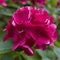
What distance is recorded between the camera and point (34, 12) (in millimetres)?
939

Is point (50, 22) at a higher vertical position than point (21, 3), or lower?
higher

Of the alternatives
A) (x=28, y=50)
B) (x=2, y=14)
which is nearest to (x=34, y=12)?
(x=28, y=50)

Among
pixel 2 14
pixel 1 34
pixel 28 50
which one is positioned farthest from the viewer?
pixel 2 14

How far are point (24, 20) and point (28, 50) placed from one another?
0.10 meters

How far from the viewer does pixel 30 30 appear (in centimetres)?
92

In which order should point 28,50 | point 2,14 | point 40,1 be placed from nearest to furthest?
point 28,50 → point 2,14 → point 40,1

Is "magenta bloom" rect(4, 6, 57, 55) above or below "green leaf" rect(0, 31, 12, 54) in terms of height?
A: above

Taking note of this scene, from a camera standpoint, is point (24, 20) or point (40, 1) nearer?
point (24, 20)

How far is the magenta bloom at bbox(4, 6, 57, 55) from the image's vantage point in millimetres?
908

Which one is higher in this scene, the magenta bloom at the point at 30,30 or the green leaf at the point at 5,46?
the magenta bloom at the point at 30,30

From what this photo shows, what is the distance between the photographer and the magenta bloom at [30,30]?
0.91 meters

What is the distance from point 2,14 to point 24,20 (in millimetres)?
515

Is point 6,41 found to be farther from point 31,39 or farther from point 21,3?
point 21,3

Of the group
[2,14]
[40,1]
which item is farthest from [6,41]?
[40,1]
